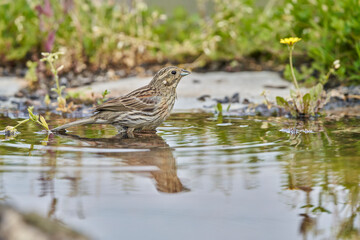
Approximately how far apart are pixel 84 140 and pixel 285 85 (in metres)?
4.19

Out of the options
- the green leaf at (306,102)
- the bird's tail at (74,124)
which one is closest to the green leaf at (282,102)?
the green leaf at (306,102)

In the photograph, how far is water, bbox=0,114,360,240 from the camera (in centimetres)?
283

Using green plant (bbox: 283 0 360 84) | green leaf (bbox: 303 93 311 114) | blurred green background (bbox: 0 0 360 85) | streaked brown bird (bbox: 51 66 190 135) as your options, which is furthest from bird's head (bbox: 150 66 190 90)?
blurred green background (bbox: 0 0 360 85)

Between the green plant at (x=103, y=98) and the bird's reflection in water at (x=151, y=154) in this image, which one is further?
the green plant at (x=103, y=98)

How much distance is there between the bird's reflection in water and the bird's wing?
28cm

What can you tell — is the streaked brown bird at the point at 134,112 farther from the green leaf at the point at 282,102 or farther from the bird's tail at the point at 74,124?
the green leaf at the point at 282,102

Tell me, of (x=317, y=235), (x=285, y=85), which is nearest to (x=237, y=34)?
(x=285, y=85)

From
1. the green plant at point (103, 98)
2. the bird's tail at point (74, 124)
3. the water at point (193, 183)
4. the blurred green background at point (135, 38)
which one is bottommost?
the water at point (193, 183)

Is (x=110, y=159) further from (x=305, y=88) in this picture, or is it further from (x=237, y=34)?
(x=237, y=34)

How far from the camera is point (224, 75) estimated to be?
377 inches

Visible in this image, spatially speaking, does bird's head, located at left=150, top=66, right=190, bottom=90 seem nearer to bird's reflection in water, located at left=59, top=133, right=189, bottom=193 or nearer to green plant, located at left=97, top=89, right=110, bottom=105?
green plant, located at left=97, top=89, right=110, bottom=105

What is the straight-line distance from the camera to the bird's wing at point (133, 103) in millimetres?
5953

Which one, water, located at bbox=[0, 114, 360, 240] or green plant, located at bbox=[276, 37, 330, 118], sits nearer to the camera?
water, located at bbox=[0, 114, 360, 240]

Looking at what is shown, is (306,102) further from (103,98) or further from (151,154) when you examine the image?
(151,154)
